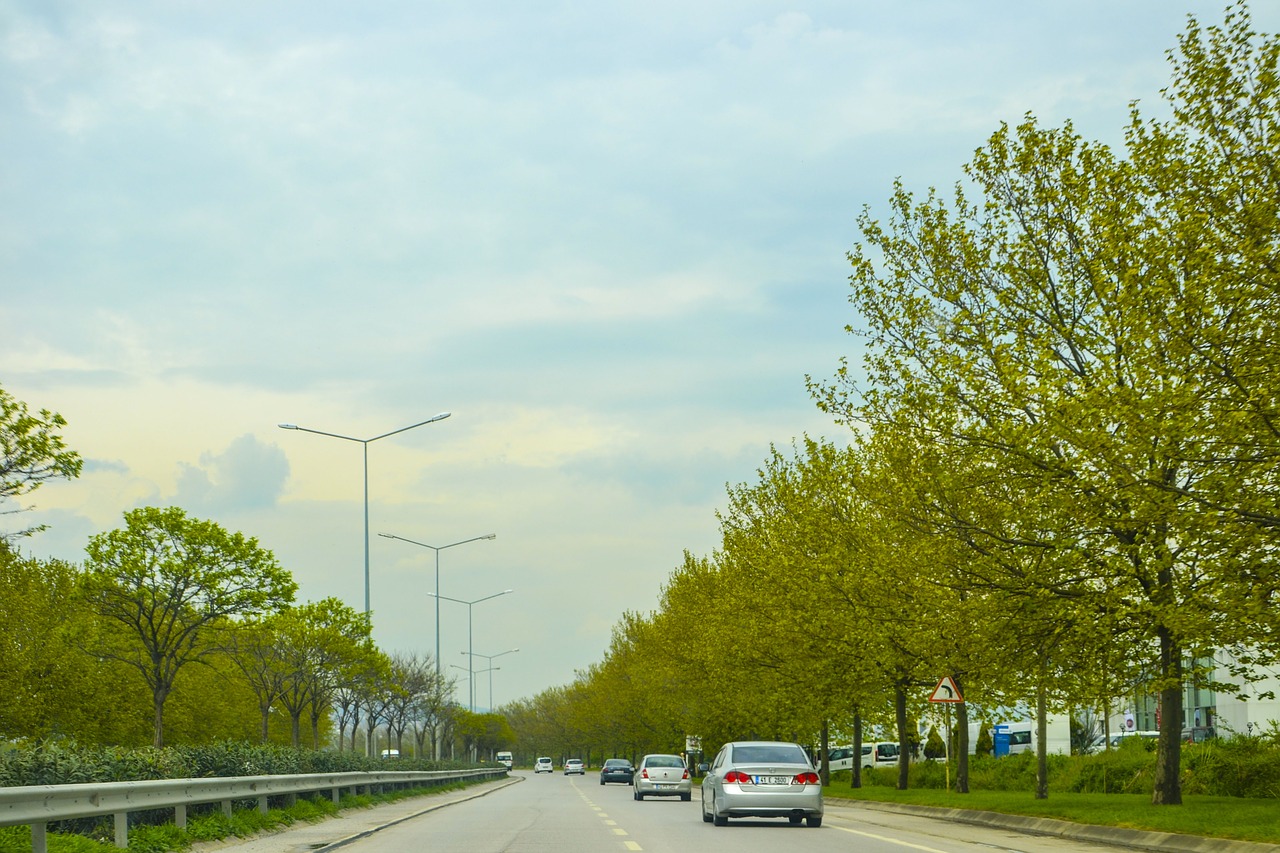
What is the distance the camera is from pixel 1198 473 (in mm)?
19250

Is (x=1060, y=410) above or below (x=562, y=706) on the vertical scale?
above

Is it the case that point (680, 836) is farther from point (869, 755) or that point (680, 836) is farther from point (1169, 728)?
point (869, 755)

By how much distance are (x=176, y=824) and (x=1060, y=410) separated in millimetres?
12578

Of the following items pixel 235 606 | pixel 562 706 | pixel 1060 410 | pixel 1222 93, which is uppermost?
pixel 1222 93

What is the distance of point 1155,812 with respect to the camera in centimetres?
2170

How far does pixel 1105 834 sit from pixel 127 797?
13.5 metres

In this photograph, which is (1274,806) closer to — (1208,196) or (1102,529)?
(1102,529)

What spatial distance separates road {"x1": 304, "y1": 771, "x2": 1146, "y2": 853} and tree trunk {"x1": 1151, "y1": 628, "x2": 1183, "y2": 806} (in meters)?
2.68

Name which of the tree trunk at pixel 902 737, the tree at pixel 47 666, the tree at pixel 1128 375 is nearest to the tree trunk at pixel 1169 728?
the tree at pixel 1128 375

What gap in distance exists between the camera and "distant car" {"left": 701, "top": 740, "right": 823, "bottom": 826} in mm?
23312

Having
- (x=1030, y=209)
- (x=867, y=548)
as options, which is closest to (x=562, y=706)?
(x=867, y=548)

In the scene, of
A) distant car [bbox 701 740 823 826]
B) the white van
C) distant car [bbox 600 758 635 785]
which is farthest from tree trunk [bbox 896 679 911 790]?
the white van

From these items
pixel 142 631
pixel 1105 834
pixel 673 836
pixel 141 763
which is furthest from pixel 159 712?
pixel 1105 834

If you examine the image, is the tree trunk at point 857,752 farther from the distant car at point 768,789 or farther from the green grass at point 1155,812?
the distant car at point 768,789
